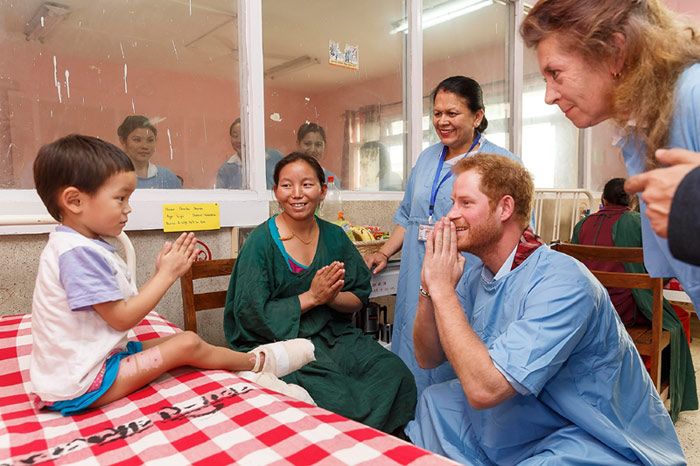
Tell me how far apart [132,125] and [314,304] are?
1.16m

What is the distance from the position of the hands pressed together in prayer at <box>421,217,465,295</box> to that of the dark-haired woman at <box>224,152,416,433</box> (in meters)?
0.53

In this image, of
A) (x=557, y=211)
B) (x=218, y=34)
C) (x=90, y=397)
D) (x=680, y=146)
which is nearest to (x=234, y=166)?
(x=218, y=34)

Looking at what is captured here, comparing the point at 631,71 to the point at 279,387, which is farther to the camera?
the point at 279,387

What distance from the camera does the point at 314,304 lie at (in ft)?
5.45

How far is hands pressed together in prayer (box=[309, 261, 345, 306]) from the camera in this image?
5.45 feet

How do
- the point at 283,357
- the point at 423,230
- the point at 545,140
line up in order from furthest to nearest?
the point at 545,140 < the point at 423,230 < the point at 283,357

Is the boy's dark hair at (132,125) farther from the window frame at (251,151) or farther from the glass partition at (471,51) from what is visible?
the glass partition at (471,51)

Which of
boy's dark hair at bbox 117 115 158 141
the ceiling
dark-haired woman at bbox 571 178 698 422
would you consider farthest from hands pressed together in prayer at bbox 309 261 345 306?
dark-haired woman at bbox 571 178 698 422

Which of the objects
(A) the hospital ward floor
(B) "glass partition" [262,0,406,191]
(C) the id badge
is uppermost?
(B) "glass partition" [262,0,406,191]

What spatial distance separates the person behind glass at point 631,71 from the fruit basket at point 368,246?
127cm

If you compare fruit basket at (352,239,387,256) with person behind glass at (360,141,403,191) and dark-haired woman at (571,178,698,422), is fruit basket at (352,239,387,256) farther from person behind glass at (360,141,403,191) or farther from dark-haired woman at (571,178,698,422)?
dark-haired woman at (571,178,698,422)

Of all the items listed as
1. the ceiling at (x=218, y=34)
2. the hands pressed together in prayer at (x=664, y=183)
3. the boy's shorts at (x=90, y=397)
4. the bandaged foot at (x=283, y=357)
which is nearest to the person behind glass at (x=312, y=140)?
the ceiling at (x=218, y=34)

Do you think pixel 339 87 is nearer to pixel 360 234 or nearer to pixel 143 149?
pixel 360 234

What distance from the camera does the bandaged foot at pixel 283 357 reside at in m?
1.37
